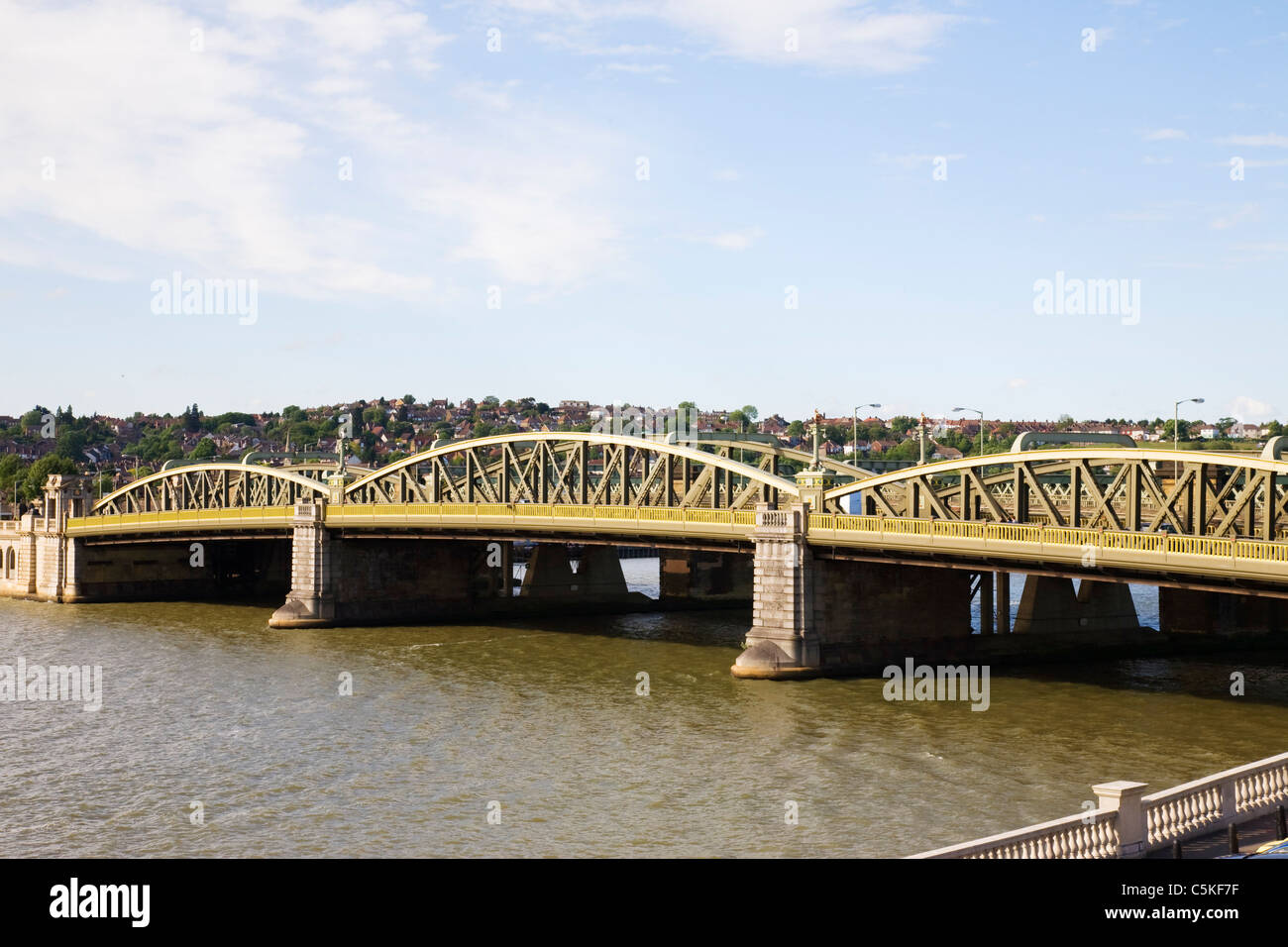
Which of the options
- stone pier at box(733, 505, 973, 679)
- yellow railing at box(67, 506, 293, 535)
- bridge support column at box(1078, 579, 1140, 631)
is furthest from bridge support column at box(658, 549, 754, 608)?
stone pier at box(733, 505, 973, 679)

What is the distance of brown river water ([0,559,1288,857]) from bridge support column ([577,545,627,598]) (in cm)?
1770

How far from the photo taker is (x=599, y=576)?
7881cm

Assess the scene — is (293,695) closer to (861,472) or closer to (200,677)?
(200,677)

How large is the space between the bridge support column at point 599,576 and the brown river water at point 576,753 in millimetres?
17702

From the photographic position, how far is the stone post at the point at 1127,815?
757 inches

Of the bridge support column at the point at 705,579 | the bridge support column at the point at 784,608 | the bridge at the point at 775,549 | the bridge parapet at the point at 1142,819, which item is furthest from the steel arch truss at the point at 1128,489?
the bridge support column at the point at 705,579

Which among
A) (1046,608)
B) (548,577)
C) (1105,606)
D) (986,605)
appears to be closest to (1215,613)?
(1105,606)

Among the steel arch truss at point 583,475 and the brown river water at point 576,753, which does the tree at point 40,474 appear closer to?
the steel arch truss at point 583,475

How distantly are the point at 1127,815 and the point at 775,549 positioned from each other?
31386 millimetres

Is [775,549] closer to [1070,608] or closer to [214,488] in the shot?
[1070,608]

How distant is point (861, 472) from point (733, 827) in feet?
124

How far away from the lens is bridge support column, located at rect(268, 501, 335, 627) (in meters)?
72.1

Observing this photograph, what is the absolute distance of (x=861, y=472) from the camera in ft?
216
